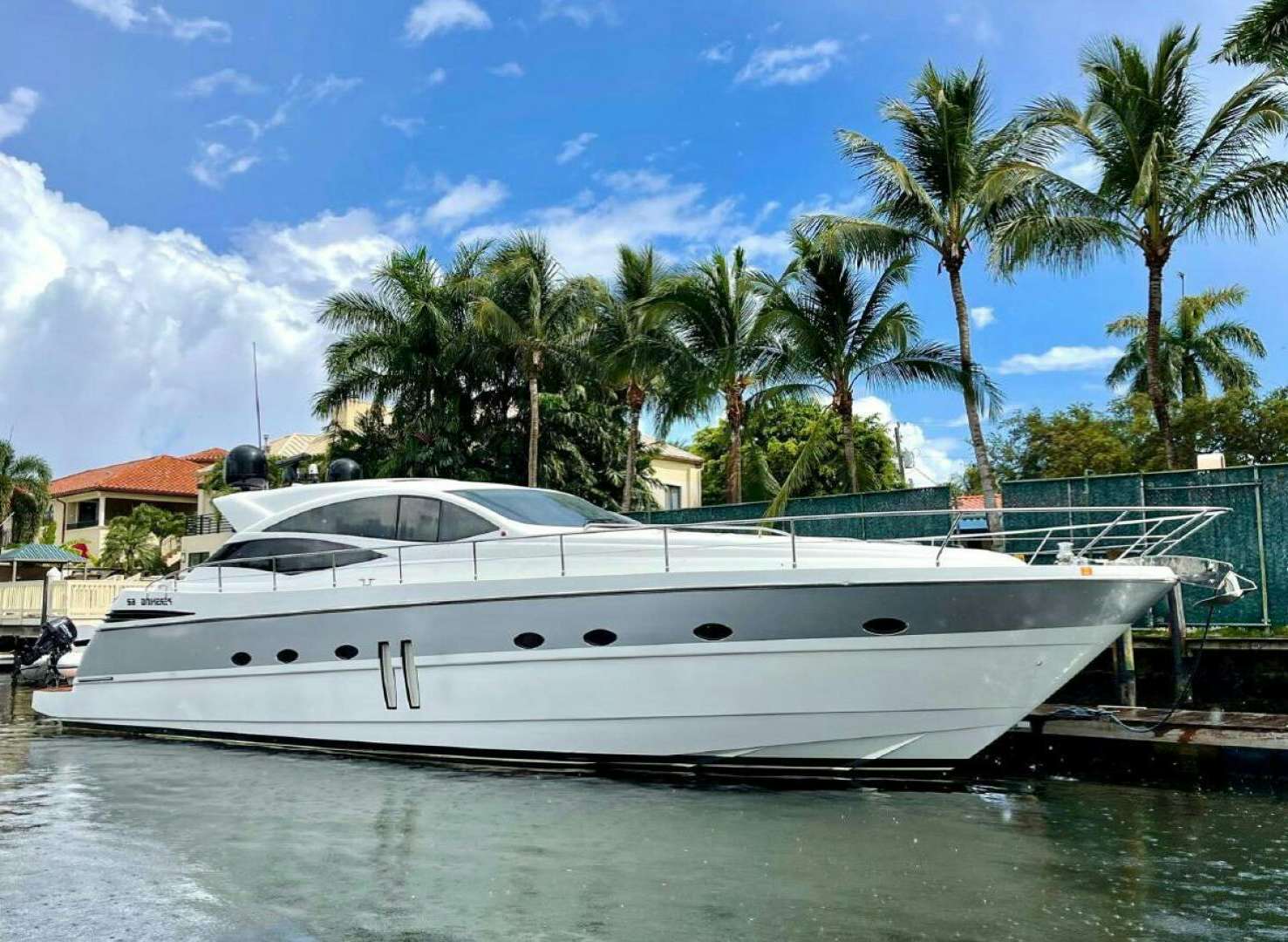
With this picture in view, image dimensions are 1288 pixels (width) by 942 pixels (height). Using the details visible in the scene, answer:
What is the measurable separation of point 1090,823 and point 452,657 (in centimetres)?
504

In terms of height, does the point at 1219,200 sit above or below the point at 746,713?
above

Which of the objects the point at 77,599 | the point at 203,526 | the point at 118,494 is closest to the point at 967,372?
the point at 77,599

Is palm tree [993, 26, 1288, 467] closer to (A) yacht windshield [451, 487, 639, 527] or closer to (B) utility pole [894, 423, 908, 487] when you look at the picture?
(A) yacht windshield [451, 487, 639, 527]

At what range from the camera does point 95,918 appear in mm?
5406

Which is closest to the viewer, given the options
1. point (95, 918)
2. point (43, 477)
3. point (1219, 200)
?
point (95, 918)

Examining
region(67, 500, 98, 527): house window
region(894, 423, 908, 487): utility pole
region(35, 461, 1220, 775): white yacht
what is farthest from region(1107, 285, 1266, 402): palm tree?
region(67, 500, 98, 527): house window

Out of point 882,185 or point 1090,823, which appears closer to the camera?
point 1090,823

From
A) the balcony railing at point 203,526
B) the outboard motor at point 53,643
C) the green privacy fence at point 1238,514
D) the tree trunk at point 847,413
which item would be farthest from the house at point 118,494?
the green privacy fence at point 1238,514

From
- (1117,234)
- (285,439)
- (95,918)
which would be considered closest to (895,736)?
(95,918)

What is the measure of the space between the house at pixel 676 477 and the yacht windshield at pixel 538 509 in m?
23.3

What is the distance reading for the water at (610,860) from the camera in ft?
17.5

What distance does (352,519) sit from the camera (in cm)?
1010

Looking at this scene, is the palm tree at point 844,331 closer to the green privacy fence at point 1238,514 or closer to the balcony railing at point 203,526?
the green privacy fence at point 1238,514

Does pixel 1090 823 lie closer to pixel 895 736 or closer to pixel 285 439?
pixel 895 736
